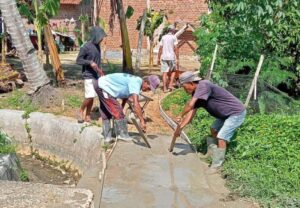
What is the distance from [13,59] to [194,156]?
1624 cm

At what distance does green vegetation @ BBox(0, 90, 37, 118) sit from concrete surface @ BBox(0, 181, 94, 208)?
6.74 m

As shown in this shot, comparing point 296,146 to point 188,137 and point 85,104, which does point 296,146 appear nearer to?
point 188,137

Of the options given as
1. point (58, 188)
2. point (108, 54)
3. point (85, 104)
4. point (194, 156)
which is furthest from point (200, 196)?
point (108, 54)

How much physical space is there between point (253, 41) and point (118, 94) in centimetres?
313

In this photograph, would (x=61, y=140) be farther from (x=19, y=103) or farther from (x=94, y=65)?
(x=19, y=103)

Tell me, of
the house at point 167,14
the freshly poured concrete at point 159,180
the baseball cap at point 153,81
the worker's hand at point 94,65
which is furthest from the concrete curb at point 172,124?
the house at point 167,14

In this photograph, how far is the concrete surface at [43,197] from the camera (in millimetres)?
3916

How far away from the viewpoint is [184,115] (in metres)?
7.40

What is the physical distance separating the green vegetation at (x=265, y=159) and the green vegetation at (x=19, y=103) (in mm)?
3943

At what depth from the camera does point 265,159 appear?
7.29m

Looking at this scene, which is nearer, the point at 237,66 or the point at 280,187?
the point at 280,187

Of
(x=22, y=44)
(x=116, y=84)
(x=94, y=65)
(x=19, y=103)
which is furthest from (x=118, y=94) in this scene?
(x=22, y=44)

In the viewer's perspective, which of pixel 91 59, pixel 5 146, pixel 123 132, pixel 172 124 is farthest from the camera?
pixel 172 124

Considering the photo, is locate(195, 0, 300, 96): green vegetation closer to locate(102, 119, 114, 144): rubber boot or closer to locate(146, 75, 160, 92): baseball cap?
locate(146, 75, 160, 92): baseball cap
